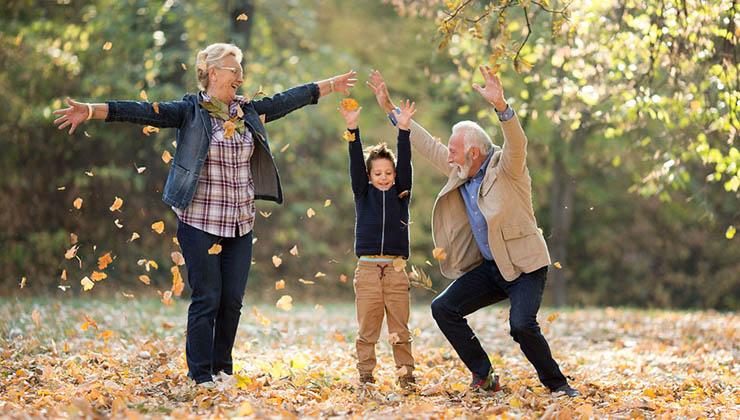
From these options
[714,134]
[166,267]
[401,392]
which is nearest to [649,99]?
[714,134]

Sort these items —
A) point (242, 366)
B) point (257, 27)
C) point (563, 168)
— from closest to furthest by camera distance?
point (242, 366) < point (257, 27) < point (563, 168)

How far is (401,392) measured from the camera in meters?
5.91

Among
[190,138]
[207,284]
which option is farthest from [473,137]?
[207,284]

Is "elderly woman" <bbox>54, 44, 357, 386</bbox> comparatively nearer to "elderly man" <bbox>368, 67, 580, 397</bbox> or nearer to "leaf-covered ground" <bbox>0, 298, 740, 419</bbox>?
"leaf-covered ground" <bbox>0, 298, 740, 419</bbox>

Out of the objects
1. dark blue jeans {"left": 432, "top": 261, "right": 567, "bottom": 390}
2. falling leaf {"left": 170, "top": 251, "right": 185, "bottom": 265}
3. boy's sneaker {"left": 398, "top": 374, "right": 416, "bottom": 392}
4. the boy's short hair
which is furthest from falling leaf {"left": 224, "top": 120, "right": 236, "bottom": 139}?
boy's sneaker {"left": 398, "top": 374, "right": 416, "bottom": 392}

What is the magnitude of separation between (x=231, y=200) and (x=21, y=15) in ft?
43.9

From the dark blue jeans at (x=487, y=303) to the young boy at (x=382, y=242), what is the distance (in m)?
0.29

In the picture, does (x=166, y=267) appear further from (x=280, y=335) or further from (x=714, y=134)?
(x=714, y=134)

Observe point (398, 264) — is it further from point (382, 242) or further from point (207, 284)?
point (207, 284)

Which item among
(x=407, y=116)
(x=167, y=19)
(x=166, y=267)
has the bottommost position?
(x=166, y=267)

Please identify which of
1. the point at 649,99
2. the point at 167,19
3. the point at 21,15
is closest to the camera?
the point at 649,99

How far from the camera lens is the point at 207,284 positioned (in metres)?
5.76

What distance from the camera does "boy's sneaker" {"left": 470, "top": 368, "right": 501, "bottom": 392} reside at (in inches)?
238

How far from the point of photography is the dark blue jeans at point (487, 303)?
5785 millimetres
